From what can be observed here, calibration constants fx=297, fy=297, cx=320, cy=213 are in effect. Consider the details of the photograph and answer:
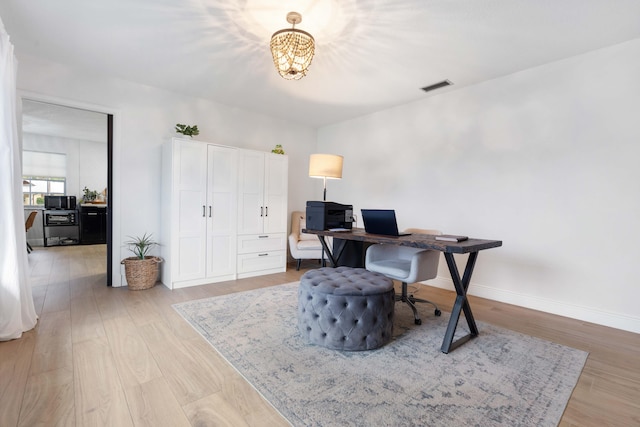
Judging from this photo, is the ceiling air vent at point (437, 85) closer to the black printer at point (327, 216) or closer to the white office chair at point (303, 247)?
the black printer at point (327, 216)

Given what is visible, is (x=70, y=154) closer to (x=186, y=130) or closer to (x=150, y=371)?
(x=186, y=130)

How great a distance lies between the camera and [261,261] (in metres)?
4.27

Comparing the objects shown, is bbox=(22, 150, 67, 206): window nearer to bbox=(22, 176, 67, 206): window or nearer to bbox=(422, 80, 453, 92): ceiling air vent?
bbox=(22, 176, 67, 206): window

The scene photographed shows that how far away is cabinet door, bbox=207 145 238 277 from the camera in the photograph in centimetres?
376

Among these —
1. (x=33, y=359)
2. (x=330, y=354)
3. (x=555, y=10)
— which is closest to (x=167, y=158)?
(x=33, y=359)

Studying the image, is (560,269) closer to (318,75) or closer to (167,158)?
(318,75)

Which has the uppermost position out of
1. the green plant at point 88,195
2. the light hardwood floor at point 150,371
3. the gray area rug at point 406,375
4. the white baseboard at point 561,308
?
the green plant at point 88,195

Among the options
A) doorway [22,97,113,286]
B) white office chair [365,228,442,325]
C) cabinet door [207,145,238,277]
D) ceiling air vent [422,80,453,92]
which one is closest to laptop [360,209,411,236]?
white office chair [365,228,442,325]

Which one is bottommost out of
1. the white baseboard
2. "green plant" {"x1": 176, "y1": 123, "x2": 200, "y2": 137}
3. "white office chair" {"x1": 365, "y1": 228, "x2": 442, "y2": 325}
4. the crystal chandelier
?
the white baseboard

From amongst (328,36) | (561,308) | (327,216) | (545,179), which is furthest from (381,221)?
(561,308)

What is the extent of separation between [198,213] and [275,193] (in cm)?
115

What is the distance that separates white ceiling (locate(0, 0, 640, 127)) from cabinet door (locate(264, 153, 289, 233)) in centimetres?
108

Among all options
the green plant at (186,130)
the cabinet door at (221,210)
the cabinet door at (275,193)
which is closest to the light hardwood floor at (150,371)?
the cabinet door at (221,210)

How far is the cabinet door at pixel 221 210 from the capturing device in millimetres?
3758
